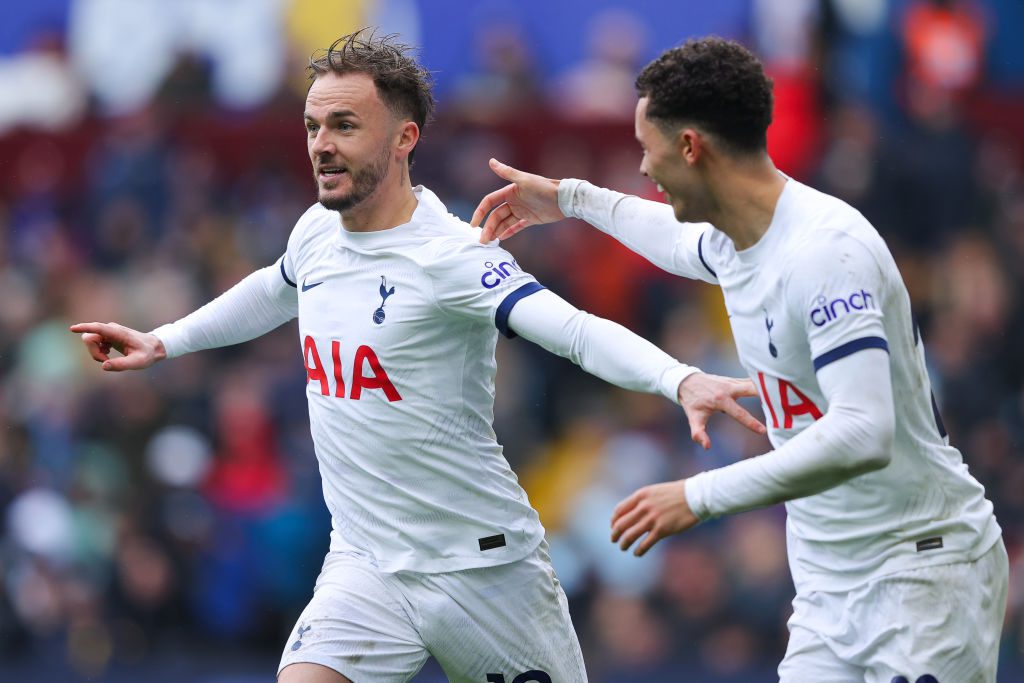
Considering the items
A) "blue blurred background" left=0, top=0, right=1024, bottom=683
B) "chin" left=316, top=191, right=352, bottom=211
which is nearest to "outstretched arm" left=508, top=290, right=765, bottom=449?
"chin" left=316, top=191, right=352, bottom=211

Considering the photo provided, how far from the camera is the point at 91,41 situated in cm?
1444

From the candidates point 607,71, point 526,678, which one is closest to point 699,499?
point 526,678

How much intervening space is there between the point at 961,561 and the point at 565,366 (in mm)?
6541

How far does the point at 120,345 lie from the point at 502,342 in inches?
211

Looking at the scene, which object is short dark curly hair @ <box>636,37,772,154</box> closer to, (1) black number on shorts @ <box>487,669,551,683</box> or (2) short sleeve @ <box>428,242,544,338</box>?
(2) short sleeve @ <box>428,242,544,338</box>

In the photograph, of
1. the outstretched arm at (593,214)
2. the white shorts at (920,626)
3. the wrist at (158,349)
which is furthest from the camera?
the wrist at (158,349)

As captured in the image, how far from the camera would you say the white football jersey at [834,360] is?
4.86 meters

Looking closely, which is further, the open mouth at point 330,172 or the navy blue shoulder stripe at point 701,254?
the open mouth at point 330,172

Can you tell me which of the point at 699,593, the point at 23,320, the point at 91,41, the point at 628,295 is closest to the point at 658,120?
the point at 699,593

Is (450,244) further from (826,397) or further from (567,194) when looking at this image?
(826,397)

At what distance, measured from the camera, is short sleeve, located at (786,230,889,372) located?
15.6 feet

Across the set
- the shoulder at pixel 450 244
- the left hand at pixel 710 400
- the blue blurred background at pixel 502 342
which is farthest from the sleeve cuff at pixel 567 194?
the blue blurred background at pixel 502 342

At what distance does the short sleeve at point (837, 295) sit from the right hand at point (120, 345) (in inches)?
103

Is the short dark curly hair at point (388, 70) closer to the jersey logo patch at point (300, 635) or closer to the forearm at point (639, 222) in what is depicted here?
the forearm at point (639, 222)
